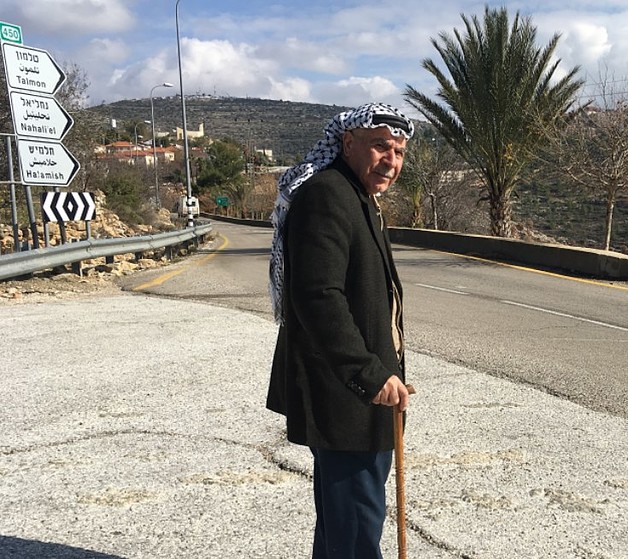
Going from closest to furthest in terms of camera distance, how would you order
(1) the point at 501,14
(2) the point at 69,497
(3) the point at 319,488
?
(3) the point at 319,488 < (2) the point at 69,497 < (1) the point at 501,14

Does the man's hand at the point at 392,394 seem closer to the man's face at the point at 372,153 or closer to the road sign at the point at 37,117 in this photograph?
the man's face at the point at 372,153

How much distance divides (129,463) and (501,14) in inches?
651

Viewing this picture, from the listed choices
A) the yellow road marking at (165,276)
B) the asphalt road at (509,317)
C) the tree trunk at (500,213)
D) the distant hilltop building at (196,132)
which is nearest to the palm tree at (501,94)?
the tree trunk at (500,213)

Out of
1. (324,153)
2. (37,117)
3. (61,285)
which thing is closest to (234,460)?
(324,153)

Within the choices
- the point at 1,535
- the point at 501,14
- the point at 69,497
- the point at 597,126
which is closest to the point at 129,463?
the point at 69,497

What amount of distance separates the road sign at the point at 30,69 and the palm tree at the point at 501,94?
10582 millimetres

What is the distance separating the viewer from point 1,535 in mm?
3018

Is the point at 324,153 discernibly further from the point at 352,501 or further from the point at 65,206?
the point at 65,206

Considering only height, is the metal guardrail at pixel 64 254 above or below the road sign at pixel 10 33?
below

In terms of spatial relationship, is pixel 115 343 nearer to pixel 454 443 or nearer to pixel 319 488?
pixel 454 443

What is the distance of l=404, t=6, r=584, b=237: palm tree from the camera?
1725 cm

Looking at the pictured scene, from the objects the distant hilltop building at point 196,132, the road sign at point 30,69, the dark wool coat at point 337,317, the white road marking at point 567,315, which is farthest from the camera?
the distant hilltop building at point 196,132

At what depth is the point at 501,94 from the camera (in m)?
17.5

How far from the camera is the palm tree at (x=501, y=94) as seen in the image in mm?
17250
